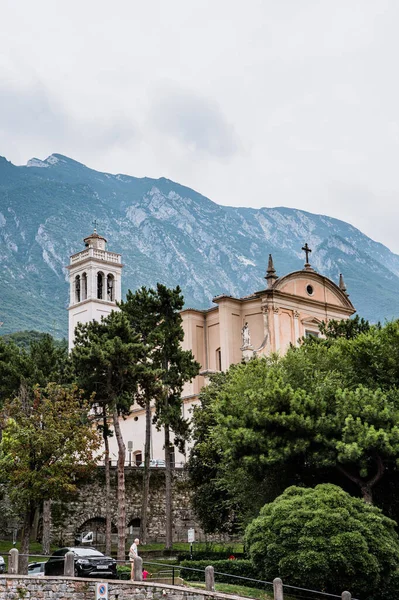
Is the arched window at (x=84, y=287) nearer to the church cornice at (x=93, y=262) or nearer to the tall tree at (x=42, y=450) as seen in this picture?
the church cornice at (x=93, y=262)

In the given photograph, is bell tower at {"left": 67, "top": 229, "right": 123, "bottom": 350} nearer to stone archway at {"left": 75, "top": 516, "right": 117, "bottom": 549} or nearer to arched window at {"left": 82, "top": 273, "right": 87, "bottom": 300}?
arched window at {"left": 82, "top": 273, "right": 87, "bottom": 300}

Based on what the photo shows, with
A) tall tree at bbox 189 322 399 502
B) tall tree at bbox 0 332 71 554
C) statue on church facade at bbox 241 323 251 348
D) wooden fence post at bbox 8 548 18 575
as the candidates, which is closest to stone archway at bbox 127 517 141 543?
tall tree at bbox 0 332 71 554

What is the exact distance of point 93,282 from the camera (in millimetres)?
81188

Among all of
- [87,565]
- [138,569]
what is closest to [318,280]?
[87,565]

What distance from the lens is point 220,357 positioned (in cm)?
6234

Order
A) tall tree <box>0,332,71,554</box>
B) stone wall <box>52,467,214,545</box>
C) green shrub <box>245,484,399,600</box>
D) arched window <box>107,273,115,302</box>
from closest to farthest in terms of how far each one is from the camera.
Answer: green shrub <box>245,484,399,600</box>
stone wall <box>52,467,214,545</box>
tall tree <box>0,332,71,554</box>
arched window <box>107,273,115,302</box>

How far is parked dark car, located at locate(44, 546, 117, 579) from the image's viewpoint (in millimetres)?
25797

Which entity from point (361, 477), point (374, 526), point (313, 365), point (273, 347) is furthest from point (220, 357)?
point (374, 526)

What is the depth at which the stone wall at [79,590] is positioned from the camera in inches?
923

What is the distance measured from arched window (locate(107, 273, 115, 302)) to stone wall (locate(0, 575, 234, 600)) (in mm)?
59710

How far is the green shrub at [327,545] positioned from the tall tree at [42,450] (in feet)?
33.3

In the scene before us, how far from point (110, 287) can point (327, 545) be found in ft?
197

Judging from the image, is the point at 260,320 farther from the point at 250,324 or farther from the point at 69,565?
the point at 69,565

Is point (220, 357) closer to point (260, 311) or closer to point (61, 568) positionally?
point (260, 311)
